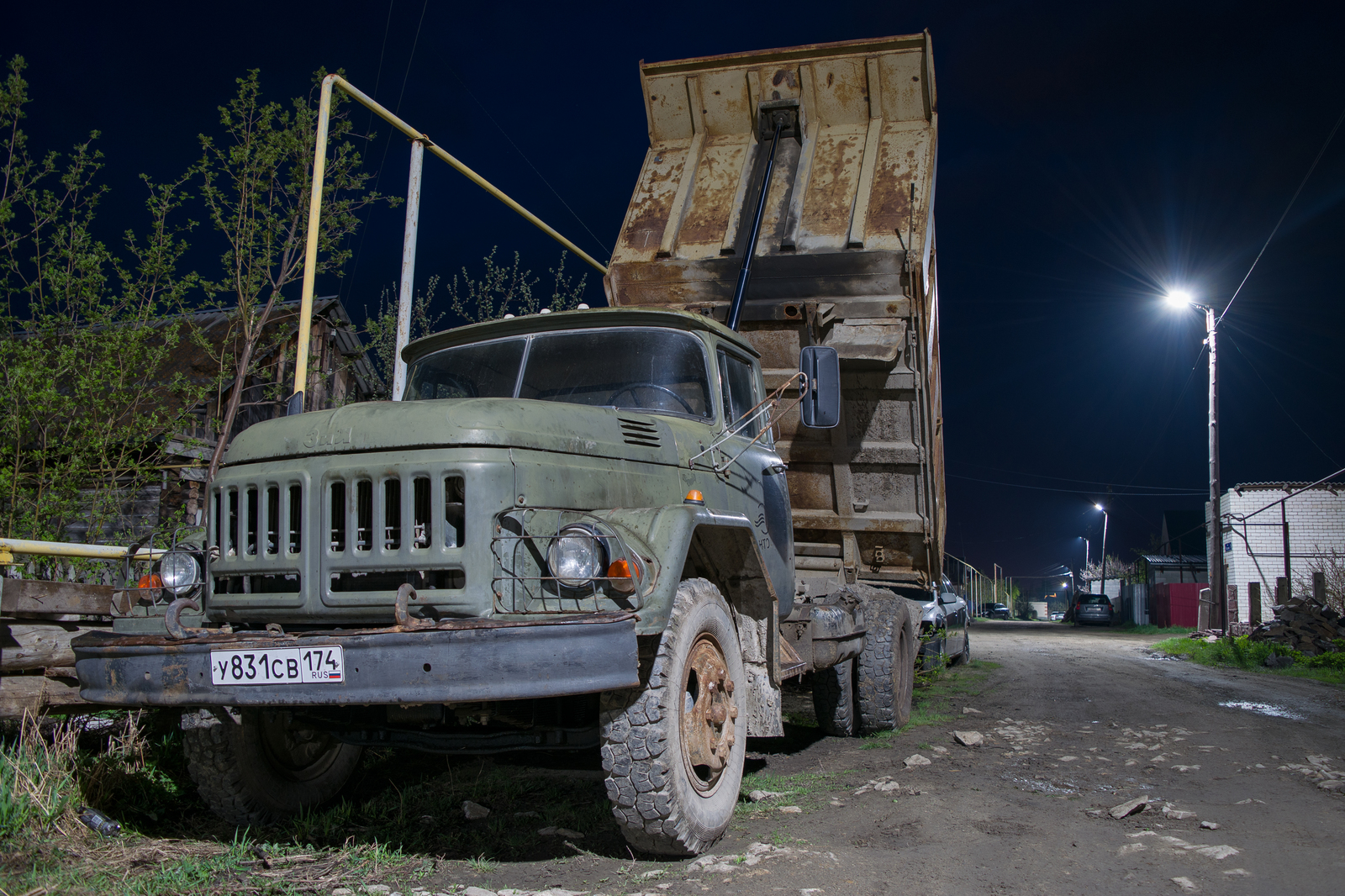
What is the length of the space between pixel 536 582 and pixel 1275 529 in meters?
29.9

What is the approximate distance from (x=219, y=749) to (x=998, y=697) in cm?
680

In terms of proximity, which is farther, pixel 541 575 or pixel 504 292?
pixel 504 292

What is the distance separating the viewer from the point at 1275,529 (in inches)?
1054

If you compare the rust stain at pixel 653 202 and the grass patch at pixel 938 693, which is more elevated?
the rust stain at pixel 653 202

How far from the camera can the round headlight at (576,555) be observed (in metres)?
3.18

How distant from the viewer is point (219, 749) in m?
3.92

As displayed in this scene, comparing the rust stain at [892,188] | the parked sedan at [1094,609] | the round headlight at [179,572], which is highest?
the rust stain at [892,188]

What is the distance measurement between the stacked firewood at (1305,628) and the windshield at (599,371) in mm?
13166

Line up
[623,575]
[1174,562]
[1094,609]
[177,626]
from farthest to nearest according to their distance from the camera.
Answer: [1174,562], [1094,609], [177,626], [623,575]

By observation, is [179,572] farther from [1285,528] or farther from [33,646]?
[1285,528]

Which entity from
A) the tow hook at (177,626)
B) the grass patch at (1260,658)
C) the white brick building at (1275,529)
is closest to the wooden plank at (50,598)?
the tow hook at (177,626)

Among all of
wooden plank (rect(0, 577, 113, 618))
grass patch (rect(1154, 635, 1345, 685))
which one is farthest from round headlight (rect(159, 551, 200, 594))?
grass patch (rect(1154, 635, 1345, 685))

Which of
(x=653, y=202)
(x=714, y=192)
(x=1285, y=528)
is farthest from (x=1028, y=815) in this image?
(x=1285, y=528)

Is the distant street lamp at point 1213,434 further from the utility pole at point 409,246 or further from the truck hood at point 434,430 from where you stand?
the truck hood at point 434,430
